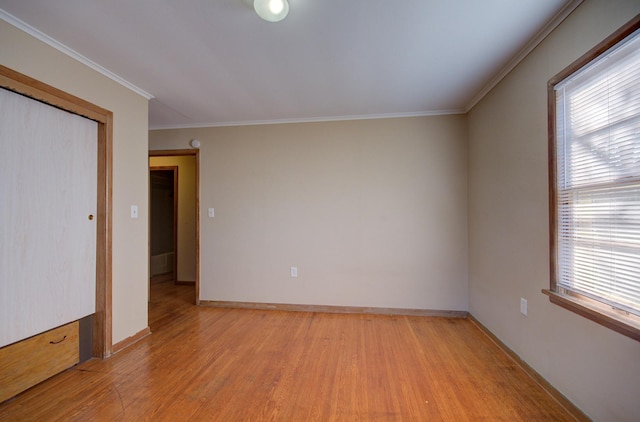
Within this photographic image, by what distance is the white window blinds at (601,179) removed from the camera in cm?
122

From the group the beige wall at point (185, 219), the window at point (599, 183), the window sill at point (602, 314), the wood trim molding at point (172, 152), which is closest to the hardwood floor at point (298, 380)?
the window sill at point (602, 314)

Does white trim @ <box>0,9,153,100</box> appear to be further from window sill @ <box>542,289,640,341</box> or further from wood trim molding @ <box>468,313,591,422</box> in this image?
wood trim molding @ <box>468,313,591,422</box>

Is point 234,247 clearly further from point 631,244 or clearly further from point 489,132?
point 631,244

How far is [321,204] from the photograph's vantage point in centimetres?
324

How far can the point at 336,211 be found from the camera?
321 centimetres

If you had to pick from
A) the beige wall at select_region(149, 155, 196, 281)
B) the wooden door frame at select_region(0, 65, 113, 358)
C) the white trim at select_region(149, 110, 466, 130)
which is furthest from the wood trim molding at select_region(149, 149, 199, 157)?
the wooden door frame at select_region(0, 65, 113, 358)

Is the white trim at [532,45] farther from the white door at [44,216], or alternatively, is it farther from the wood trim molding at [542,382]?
the white door at [44,216]

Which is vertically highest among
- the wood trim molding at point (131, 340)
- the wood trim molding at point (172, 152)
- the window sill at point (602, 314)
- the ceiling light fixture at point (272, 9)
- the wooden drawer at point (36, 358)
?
the ceiling light fixture at point (272, 9)

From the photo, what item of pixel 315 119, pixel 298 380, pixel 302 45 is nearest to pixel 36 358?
pixel 298 380

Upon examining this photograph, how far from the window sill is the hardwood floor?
0.65 m

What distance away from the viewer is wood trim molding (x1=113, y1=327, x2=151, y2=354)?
225 cm

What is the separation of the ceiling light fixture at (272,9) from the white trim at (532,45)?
1605mm

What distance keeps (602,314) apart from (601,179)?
69 centimetres

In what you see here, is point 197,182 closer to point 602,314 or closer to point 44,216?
point 44,216
